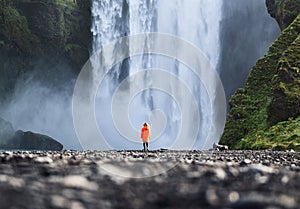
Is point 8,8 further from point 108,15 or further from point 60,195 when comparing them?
point 60,195

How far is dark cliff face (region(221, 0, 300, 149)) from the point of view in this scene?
21562mm

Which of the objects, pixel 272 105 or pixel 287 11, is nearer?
pixel 272 105

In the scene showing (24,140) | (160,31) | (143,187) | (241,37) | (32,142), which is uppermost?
(160,31)

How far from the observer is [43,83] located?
224 ft

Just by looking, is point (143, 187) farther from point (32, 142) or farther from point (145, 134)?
point (32, 142)

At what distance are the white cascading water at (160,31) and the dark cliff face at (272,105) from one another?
2588cm

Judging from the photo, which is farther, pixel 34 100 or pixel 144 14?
pixel 34 100

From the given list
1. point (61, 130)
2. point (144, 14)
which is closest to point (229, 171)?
point (144, 14)

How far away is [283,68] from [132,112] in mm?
38517

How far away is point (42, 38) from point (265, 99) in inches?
1642

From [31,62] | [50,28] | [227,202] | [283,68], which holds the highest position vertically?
[50,28]

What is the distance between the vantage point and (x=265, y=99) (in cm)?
2809

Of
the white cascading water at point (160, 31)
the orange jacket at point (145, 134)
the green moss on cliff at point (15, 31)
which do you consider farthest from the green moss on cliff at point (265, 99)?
the green moss on cliff at point (15, 31)

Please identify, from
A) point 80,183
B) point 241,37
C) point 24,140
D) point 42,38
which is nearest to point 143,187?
point 80,183
